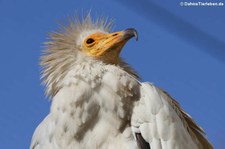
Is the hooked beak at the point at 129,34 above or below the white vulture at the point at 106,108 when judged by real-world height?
above

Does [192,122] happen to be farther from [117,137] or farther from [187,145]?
[117,137]

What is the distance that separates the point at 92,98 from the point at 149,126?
0.62 m

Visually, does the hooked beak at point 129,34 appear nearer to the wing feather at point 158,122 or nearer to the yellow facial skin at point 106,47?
the yellow facial skin at point 106,47

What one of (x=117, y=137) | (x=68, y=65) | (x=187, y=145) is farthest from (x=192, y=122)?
(x=68, y=65)

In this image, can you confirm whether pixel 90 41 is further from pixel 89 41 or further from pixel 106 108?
pixel 106 108

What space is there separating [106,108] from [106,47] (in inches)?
31.3

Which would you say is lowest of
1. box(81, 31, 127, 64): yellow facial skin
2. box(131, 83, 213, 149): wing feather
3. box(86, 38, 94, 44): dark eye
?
box(131, 83, 213, 149): wing feather

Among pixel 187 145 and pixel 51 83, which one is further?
pixel 51 83

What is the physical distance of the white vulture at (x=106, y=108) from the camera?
6281 mm

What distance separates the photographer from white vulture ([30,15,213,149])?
6281 mm

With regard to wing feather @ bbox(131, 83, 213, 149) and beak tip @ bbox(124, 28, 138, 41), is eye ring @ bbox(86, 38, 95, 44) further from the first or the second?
wing feather @ bbox(131, 83, 213, 149)

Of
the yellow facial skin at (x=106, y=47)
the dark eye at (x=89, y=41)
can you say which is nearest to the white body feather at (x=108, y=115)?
the yellow facial skin at (x=106, y=47)

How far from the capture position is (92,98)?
6.47 meters

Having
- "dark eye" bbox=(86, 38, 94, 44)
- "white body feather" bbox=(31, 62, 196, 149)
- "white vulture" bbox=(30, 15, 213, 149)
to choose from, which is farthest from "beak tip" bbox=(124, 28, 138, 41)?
"dark eye" bbox=(86, 38, 94, 44)
